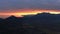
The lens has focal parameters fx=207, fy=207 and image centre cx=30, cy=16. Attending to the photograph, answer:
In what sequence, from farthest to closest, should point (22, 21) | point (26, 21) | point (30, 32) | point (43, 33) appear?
1. point (22, 21)
2. point (26, 21)
3. point (30, 32)
4. point (43, 33)

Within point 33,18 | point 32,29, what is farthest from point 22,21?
point 32,29

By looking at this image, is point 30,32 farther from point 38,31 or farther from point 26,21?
point 26,21

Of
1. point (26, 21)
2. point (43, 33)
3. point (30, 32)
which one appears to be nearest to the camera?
point (43, 33)

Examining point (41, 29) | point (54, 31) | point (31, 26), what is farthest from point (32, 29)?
point (54, 31)

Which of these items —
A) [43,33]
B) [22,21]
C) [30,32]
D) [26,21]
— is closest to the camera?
[43,33]

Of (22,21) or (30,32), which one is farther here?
(22,21)

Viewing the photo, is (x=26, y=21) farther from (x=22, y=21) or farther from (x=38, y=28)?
(x=38, y=28)

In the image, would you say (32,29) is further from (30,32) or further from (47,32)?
(47,32)

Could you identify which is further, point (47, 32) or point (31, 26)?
point (31, 26)

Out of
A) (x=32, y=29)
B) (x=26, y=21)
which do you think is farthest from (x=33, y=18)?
Result: (x=32, y=29)
